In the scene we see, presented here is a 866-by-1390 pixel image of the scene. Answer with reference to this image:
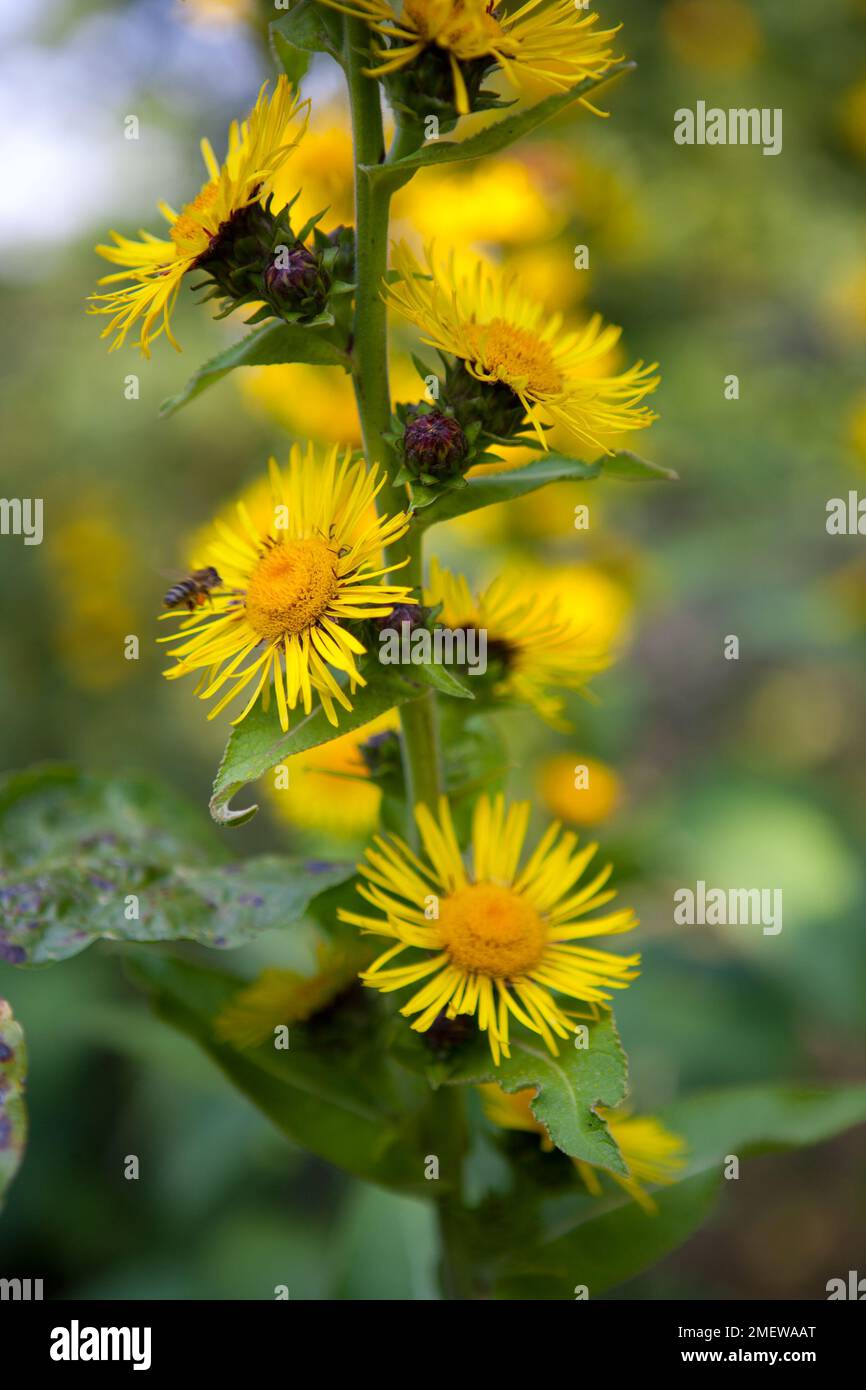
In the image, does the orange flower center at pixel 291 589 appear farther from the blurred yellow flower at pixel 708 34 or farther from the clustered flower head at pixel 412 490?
the blurred yellow flower at pixel 708 34

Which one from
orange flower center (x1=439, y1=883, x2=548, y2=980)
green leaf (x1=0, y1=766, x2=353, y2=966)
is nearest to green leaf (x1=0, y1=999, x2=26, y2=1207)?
green leaf (x1=0, y1=766, x2=353, y2=966)

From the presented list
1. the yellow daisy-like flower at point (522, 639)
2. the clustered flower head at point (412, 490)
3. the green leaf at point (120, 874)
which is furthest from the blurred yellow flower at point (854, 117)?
the green leaf at point (120, 874)

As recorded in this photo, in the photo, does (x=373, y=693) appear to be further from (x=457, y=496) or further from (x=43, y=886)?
(x=43, y=886)

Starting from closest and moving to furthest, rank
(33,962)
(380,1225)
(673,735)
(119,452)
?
1. (33,962)
2. (380,1225)
3. (119,452)
4. (673,735)

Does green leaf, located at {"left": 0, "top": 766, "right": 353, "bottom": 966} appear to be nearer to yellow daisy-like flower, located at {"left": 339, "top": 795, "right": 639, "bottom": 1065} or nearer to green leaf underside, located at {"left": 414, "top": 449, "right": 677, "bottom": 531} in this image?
yellow daisy-like flower, located at {"left": 339, "top": 795, "right": 639, "bottom": 1065}

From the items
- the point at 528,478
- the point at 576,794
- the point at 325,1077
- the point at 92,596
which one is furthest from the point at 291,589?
the point at 92,596
